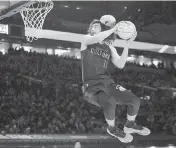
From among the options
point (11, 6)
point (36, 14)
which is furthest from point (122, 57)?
point (11, 6)

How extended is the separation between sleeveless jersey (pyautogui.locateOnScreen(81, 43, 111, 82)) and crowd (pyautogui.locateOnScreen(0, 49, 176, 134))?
229 inches

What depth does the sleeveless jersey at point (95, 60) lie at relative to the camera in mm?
5578

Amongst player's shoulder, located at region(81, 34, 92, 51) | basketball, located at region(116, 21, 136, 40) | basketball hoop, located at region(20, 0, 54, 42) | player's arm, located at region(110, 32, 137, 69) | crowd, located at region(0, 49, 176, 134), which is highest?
basketball hoop, located at region(20, 0, 54, 42)

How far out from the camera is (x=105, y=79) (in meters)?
5.51

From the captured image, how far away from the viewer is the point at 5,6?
7855 millimetres

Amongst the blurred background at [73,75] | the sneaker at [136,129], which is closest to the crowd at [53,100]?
the blurred background at [73,75]

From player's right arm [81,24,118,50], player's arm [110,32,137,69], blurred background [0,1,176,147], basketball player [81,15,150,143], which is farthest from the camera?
blurred background [0,1,176,147]

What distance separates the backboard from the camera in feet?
24.2

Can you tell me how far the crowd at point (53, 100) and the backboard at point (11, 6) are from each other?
427cm

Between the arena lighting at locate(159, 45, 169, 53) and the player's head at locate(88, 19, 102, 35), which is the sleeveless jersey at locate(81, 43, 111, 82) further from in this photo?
the arena lighting at locate(159, 45, 169, 53)

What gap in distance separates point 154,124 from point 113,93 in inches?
326

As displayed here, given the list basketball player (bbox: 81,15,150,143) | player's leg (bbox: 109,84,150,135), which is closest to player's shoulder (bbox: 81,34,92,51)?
basketball player (bbox: 81,15,150,143)

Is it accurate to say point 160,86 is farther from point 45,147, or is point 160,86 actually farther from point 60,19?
point 45,147

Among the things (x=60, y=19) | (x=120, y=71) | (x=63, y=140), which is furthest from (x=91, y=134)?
(x=60, y=19)
